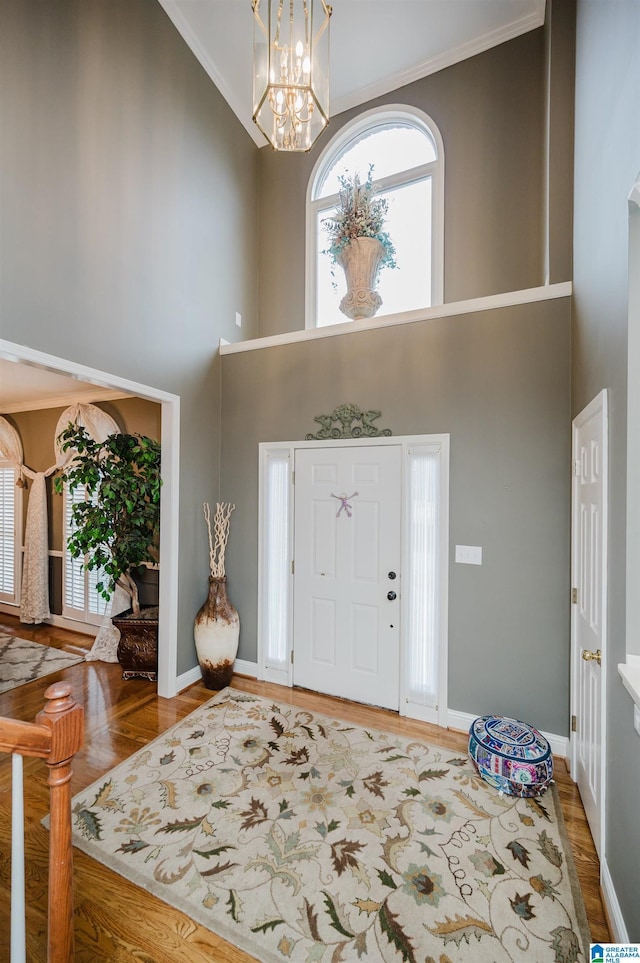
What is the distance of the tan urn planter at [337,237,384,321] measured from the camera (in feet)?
10.7

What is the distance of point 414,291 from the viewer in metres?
3.62

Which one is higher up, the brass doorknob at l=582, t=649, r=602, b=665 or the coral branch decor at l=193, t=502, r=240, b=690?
the brass doorknob at l=582, t=649, r=602, b=665

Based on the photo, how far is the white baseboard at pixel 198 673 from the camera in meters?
3.25

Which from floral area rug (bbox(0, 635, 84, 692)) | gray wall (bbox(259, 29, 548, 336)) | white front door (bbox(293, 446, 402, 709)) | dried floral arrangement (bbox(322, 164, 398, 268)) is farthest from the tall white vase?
gray wall (bbox(259, 29, 548, 336))

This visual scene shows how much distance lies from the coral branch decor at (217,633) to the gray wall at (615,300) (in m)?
2.49

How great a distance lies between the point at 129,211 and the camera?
2879 millimetres

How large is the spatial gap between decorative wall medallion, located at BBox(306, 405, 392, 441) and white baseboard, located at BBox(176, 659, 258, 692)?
1.98m

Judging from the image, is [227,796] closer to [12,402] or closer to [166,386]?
[166,386]

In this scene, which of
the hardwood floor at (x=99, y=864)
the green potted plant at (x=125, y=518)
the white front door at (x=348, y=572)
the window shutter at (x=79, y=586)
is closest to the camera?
the hardwood floor at (x=99, y=864)

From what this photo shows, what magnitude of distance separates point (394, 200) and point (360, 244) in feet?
3.02

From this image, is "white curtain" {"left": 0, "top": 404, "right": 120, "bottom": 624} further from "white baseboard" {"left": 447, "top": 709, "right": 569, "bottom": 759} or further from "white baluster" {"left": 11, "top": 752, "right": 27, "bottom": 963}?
"white baseboard" {"left": 447, "top": 709, "right": 569, "bottom": 759}

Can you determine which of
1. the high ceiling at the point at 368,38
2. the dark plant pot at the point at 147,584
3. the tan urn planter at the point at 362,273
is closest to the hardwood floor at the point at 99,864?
the dark plant pot at the point at 147,584

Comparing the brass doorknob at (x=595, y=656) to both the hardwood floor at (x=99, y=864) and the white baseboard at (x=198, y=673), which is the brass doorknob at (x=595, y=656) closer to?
the hardwood floor at (x=99, y=864)

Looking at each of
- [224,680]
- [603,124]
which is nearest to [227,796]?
[224,680]
